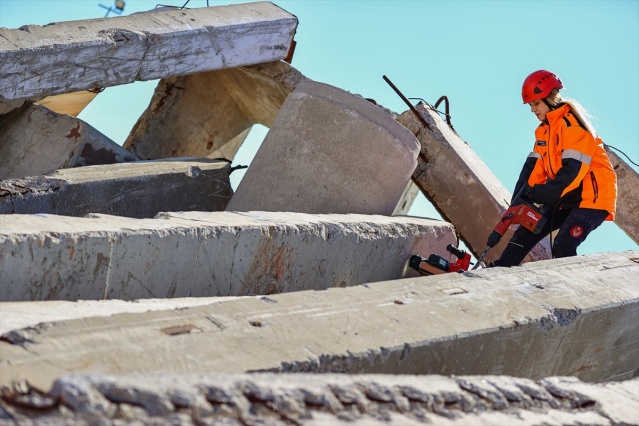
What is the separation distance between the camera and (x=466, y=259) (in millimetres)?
6391

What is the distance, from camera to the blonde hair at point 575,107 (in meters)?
6.88

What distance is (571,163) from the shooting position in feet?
22.2

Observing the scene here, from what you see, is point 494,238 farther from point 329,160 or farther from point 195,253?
point 195,253

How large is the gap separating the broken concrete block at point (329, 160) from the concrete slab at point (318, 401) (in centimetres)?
299

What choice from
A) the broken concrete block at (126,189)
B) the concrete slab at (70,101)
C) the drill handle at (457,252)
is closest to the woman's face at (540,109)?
the drill handle at (457,252)

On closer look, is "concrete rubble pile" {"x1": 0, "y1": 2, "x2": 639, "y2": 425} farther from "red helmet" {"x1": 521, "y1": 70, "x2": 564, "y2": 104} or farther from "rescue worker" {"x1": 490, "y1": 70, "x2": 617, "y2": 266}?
"red helmet" {"x1": 521, "y1": 70, "x2": 564, "y2": 104}

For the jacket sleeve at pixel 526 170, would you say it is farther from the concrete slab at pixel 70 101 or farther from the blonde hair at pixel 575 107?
the concrete slab at pixel 70 101

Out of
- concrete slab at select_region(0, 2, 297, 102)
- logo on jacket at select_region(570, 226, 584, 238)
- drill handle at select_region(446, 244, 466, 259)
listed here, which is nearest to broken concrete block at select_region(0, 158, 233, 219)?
concrete slab at select_region(0, 2, 297, 102)

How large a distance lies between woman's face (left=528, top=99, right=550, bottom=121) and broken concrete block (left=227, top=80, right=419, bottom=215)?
1.06 meters

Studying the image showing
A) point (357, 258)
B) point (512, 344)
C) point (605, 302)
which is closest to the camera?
point (512, 344)

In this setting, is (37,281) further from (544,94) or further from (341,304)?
(544,94)

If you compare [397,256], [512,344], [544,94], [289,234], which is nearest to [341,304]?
[512,344]

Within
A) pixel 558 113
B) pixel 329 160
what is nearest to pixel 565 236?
pixel 558 113

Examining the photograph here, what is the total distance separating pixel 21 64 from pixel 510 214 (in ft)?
12.4
